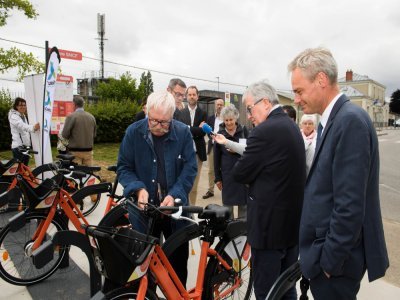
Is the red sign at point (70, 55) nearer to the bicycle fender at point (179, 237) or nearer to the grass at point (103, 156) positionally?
the grass at point (103, 156)

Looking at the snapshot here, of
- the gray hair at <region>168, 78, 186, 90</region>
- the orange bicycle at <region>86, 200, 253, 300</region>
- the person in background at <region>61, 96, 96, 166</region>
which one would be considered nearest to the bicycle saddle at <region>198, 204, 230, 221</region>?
the orange bicycle at <region>86, 200, 253, 300</region>

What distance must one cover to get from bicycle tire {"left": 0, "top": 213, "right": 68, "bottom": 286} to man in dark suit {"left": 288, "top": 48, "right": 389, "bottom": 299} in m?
2.56

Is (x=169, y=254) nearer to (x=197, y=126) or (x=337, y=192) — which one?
(x=337, y=192)

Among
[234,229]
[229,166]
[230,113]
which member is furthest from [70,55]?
[234,229]

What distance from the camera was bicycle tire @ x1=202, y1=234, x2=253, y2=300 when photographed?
2453 mm

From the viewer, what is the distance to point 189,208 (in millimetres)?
1928

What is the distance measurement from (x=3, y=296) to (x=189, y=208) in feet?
7.83

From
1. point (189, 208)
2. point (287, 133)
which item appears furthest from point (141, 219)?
point (287, 133)

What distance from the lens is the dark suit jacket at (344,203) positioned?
141 centimetres

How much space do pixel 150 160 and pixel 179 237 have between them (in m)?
0.62

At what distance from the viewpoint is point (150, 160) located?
251 cm

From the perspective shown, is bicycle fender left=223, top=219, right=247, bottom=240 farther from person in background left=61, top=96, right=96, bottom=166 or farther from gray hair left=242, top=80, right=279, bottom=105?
person in background left=61, top=96, right=96, bottom=166

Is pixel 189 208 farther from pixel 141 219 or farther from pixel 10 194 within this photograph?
pixel 10 194

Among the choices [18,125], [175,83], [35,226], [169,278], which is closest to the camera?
[169,278]
